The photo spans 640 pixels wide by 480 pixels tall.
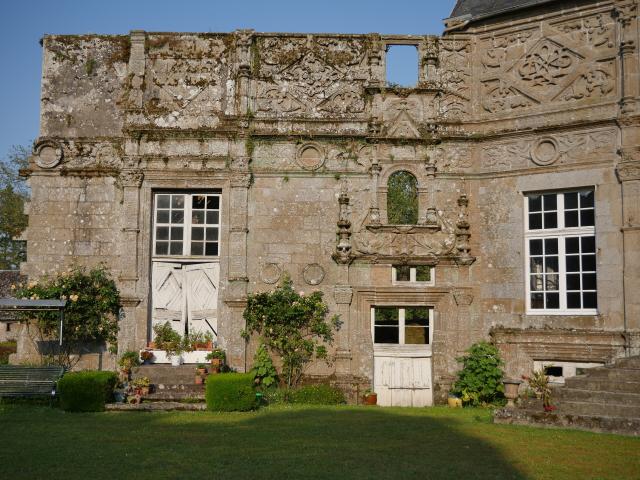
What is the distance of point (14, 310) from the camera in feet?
43.4

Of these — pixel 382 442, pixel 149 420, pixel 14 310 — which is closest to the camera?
pixel 382 442

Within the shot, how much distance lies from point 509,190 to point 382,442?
6.48 meters

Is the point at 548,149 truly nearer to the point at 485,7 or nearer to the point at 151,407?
the point at 485,7

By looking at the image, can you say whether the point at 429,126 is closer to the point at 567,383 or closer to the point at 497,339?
the point at 497,339

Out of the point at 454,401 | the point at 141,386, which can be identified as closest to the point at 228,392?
the point at 141,386

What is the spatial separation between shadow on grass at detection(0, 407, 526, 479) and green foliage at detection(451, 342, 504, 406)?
177 centimetres

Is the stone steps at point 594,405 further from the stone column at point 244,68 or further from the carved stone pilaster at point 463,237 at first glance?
the stone column at point 244,68

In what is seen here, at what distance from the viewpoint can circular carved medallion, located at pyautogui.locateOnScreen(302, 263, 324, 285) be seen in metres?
14.2

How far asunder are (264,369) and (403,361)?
8.49ft

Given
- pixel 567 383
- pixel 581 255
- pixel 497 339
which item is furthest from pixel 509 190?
pixel 567 383

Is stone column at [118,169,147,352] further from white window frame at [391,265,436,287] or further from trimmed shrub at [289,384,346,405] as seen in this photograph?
white window frame at [391,265,436,287]

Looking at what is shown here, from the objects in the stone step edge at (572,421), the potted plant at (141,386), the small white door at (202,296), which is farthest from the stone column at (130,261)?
the stone step edge at (572,421)

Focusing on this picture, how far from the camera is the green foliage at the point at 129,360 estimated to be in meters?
13.4

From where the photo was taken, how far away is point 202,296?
14.4m
